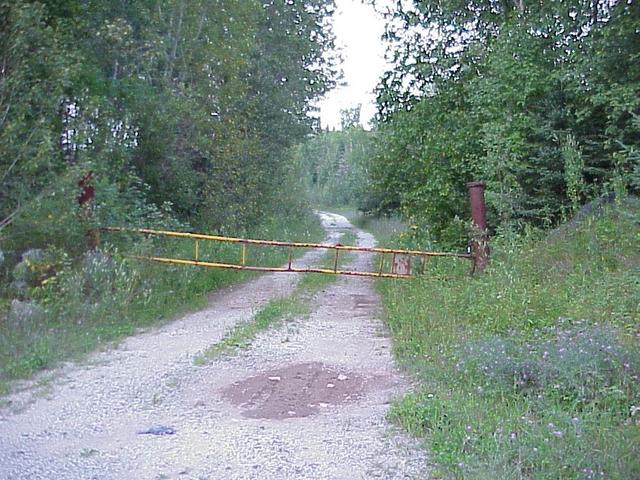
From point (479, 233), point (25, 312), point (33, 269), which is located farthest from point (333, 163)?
point (25, 312)

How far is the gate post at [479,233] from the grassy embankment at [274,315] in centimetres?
307

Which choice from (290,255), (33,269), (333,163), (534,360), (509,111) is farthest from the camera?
(333,163)

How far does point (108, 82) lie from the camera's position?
15.6 m

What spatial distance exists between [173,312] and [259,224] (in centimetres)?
1024

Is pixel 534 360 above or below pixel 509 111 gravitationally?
below

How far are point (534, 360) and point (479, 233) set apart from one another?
269 inches

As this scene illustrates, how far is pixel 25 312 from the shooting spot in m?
9.98

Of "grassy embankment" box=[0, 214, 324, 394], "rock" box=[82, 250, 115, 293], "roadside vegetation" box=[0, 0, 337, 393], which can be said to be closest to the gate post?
"grassy embankment" box=[0, 214, 324, 394]

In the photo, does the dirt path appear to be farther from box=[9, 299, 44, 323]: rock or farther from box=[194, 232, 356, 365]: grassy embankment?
box=[9, 299, 44, 323]: rock

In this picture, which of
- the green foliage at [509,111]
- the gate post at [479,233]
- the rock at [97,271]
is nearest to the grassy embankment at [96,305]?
the rock at [97,271]

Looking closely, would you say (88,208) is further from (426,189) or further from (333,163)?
(333,163)

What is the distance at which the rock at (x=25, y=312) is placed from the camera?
384 inches

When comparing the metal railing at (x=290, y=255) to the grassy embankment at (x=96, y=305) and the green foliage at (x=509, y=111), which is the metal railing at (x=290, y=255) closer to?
the grassy embankment at (x=96, y=305)

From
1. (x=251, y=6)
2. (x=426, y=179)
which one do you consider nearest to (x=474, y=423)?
(x=426, y=179)
